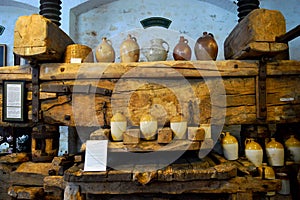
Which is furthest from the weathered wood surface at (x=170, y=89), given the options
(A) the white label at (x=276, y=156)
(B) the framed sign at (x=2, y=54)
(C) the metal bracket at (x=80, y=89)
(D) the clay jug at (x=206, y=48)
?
(B) the framed sign at (x=2, y=54)

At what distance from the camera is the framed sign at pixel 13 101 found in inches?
78.2

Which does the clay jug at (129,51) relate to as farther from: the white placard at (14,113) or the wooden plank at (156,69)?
the white placard at (14,113)

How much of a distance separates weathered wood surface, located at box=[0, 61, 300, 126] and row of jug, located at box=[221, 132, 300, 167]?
0.16 m

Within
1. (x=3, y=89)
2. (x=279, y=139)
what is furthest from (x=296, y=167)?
(x=3, y=89)

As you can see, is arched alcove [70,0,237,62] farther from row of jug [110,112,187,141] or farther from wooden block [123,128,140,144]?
wooden block [123,128,140,144]

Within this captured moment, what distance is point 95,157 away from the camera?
1.46 meters

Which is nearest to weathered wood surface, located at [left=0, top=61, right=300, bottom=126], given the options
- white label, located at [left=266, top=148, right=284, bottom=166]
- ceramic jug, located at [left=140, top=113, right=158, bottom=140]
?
white label, located at [left=266, top=148, right=284, bottom=166]

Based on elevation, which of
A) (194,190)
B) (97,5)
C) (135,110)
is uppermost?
(97,5)

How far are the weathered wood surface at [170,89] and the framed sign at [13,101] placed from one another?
179 mm

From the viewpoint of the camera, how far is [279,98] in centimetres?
194

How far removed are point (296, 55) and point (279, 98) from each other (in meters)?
0.94

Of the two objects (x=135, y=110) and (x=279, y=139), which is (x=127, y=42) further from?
(x=279, y=139)

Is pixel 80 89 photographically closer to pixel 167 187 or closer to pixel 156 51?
pixel 156 51

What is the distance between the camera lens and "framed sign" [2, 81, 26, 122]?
199cm
